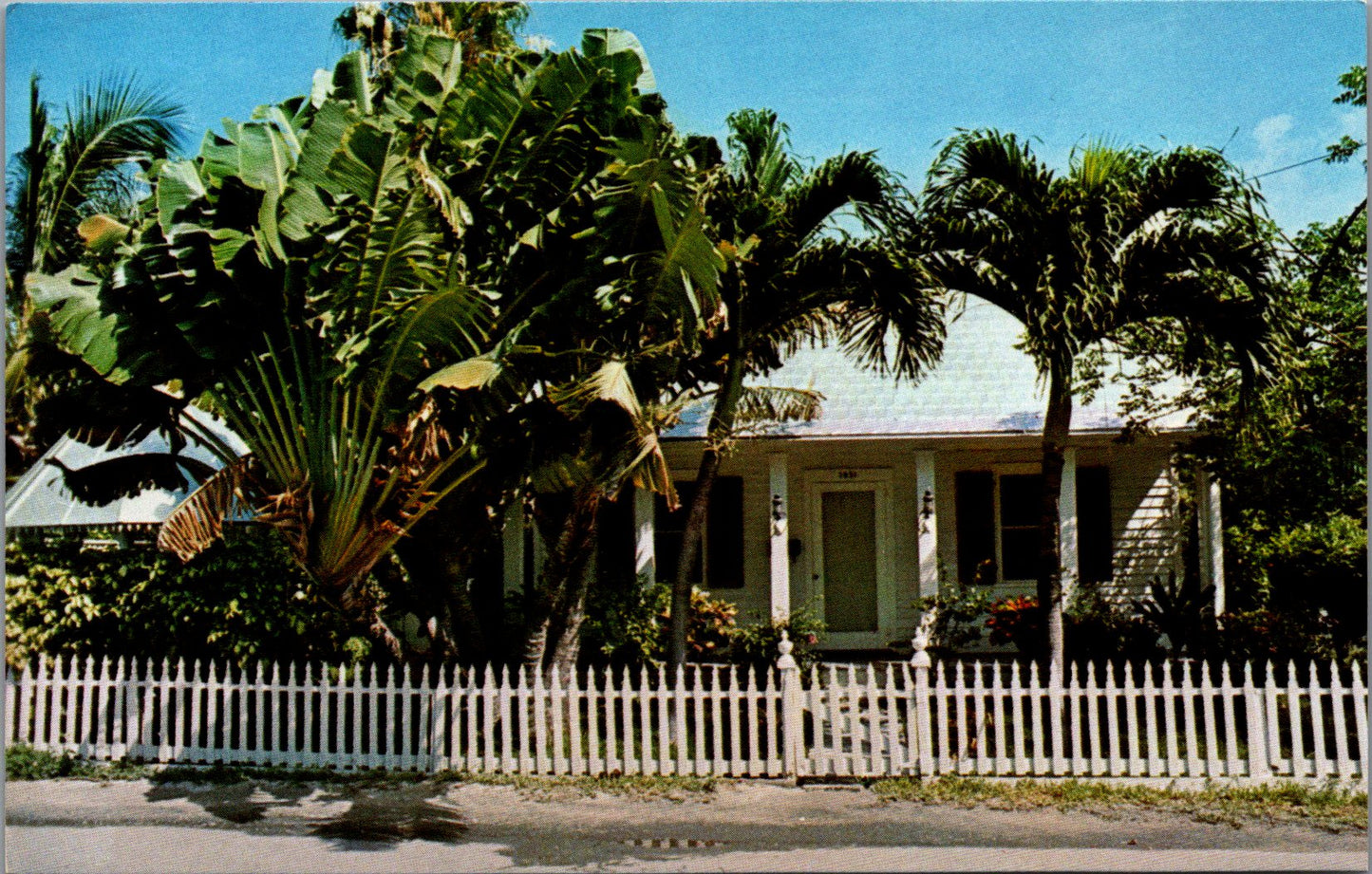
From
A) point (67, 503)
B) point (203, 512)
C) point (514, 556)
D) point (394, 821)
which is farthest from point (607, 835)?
point (67, 503)

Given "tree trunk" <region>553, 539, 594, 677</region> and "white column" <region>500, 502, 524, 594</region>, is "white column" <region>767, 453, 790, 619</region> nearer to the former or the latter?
"white column" <region>500, 502, 524, 594</region>

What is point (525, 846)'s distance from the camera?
22.3 ft

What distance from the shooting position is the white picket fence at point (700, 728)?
7.73 m


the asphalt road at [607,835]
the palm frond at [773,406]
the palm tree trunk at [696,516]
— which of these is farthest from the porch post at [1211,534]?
the palm tree trunk at [696,516]

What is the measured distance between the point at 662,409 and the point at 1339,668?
295 inches

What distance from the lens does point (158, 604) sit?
9.73m

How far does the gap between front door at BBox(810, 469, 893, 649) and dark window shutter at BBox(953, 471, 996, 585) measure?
96cm

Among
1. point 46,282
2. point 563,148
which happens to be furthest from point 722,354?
point 46,282

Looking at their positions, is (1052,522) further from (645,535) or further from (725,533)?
(725,533)

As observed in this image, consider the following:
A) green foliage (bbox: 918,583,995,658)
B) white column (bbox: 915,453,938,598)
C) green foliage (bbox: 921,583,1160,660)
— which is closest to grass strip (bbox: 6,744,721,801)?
green foliage (bbox: 921,583,1160,660)

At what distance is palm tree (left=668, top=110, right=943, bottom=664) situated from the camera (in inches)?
348

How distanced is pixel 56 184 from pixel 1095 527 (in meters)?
12.3

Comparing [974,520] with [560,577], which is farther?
[974,520]

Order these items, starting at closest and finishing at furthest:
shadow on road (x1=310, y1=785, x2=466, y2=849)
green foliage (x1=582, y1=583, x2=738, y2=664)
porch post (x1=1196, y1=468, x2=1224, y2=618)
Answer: shadow on road (x1=310, y1=785, x2=466, y2=849) < green foliage (x1=582, y1=583, x2=738, y2=664) < porch post (x1=1196, y1=468, x2=1224, y2=618)
